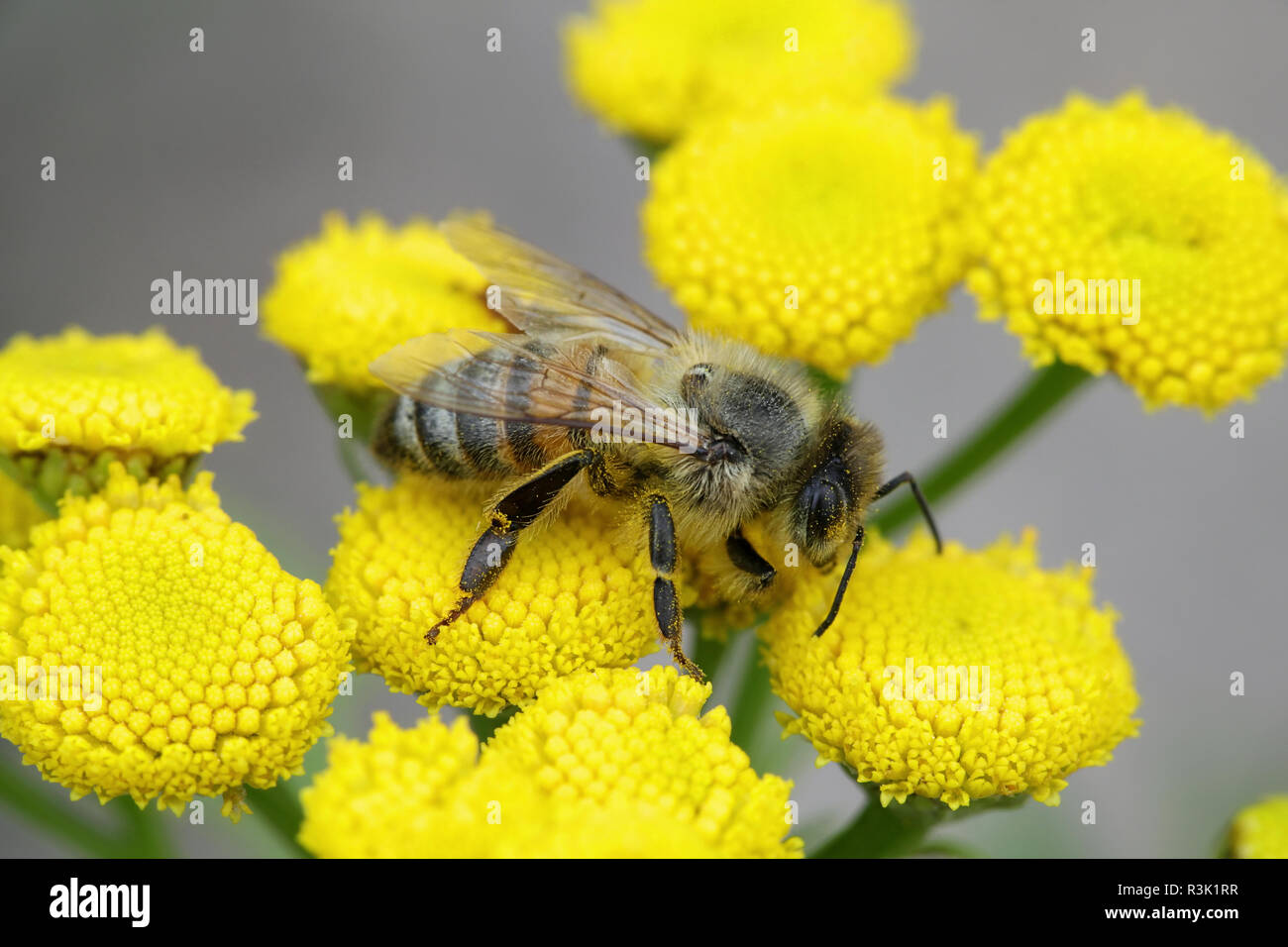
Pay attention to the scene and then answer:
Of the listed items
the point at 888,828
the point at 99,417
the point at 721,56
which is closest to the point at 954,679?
the point at 888,828

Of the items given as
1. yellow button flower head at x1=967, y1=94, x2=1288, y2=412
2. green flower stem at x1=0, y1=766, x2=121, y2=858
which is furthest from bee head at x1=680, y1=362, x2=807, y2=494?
green flower stem at x1=0, y1=766, x2=121, y2=858

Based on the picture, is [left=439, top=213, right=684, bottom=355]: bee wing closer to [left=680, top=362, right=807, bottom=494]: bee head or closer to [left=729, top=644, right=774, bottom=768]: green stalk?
[left=680, top=362, right=807, bottom=494]: bee head

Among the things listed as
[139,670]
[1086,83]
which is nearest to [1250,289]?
[139,670]

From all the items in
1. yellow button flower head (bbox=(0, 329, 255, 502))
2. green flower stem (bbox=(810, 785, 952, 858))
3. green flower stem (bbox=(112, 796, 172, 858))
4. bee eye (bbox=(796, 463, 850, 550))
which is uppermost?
yellow button flower head (bbox=(0, 329, 255, 502))

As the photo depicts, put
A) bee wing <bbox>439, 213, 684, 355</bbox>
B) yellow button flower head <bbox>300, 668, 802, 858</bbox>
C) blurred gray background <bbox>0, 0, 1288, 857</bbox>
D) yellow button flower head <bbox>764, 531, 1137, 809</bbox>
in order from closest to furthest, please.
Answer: yellow button flower head <bbox>300, 668, 802, 858</bbox>, yellow button flower head <bbox>764, 531, 1137, 809</bbox>, bee wing <bbox>439, 213, 684, 355</bbox>, blurred gray background <bbox>0, 0, 1288, 857</bbox>

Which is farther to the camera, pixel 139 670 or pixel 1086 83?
pixel 1086 83

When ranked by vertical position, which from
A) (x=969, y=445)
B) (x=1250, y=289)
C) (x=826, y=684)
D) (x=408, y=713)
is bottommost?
(x=408, y=713)

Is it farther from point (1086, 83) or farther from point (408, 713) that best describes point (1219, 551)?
point (408, 713)
